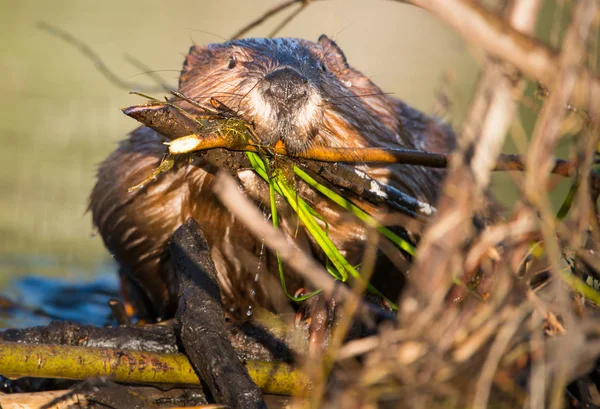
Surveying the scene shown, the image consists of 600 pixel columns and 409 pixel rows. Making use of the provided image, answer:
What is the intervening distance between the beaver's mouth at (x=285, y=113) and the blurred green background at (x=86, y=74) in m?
2.57

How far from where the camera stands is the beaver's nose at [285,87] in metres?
2.31

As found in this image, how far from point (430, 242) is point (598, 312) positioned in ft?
2.23

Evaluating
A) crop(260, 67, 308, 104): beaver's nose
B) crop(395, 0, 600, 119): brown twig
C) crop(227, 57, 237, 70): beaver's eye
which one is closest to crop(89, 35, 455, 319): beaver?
crop(227, 57, 237, 70): beaver's eye

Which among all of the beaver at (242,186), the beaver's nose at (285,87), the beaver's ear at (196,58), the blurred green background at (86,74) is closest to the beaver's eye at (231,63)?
the beaver at (242,186)

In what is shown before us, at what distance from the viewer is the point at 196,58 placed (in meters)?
3.09

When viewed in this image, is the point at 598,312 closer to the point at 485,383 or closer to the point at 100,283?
the point at 485,383

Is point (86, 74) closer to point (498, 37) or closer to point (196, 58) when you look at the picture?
point (196, 58)

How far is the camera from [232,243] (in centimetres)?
290

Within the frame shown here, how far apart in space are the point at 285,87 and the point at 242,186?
1.11 ft

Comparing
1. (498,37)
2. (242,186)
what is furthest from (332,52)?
(498,37)

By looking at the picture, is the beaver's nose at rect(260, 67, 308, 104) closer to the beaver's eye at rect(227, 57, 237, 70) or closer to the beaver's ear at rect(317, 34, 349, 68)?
Answer: the beaver's eye at rect(227, 57, 237, 70)

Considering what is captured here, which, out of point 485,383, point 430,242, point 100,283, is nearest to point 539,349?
point 485,383

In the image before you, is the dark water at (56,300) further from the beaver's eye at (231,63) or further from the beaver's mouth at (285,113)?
the beaver's mouth at (285,113)

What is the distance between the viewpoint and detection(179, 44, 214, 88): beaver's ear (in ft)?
9.96
